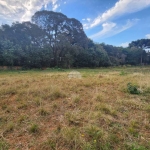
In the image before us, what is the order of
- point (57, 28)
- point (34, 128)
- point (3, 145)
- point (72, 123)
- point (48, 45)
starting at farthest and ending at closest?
point (57, 28), point (48, 45), point (72, 123), point (34, 128), point (3, 145)

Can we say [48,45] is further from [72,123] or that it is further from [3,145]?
[3,145]

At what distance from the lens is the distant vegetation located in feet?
59.3

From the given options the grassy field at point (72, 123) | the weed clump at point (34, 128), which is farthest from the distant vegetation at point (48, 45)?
the weed clump at point (34, 128)

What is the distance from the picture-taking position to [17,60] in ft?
61.1

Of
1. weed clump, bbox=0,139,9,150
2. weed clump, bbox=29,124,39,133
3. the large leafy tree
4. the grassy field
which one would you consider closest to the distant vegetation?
the large leafy tree

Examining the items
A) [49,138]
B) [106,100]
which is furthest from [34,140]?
[106,100]

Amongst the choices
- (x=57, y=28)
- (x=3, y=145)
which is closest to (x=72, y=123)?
(x=3, y=145)

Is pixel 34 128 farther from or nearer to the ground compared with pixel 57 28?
nearer to the ground

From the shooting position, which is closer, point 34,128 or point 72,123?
point 34,128

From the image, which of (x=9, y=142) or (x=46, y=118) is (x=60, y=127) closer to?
(x=46, y=118)

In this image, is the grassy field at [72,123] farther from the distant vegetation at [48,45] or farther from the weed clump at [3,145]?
the distant vegetation at [48,45]

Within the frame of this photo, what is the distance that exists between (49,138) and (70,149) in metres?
0.44

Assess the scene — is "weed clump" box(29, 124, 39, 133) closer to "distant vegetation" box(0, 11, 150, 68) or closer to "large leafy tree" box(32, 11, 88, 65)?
"distant vegetation" box(0, 11, 150, 68)

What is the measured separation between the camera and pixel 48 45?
22.8m
